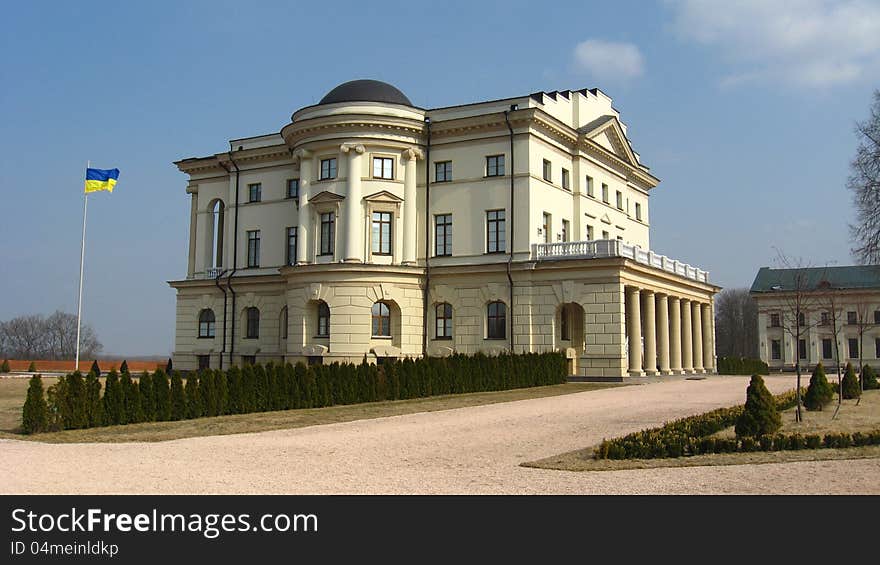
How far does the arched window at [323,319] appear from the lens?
4316 cm

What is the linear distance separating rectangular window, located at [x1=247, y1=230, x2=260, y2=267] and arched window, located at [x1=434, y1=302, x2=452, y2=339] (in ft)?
43.2

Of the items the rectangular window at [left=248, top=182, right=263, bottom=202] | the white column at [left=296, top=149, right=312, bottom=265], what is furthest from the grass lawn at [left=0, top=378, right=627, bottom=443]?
the rectangular window at [left=248, top=182, right=263, bottom=202]

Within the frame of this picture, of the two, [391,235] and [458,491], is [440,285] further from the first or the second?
[458,491]

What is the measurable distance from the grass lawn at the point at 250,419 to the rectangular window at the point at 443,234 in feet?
41.5

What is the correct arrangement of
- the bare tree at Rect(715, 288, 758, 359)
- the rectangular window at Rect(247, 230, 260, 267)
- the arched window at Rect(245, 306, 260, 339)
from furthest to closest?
the bare tree at Rect(715, 288, 758, 359) < the rectangular window at Rect(247, 230, 260, 267) < the arched window at Rect(245, 306, 260, 339)

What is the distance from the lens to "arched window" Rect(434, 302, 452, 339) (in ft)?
143

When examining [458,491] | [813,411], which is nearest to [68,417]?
[458,491]

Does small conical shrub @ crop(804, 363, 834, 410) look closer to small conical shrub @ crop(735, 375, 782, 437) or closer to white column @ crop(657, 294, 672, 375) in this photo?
small conical shrub @ crop(735, 375, 782, 437)

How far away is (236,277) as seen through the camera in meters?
50.2

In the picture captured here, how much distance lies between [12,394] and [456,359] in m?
18.8

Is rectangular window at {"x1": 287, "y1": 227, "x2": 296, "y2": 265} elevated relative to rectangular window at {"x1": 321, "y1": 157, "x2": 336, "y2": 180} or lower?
lower

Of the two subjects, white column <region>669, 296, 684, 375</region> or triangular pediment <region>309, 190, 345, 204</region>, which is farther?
white column <region>669, 296, 684, 375</region>

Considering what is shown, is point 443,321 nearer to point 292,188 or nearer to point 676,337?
point 292,188

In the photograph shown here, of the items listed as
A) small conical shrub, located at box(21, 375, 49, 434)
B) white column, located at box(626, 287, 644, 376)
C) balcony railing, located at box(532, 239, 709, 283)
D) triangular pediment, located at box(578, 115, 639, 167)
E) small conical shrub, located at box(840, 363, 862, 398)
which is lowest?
small conical shrub, located at box(21, 375, 49, 434)
